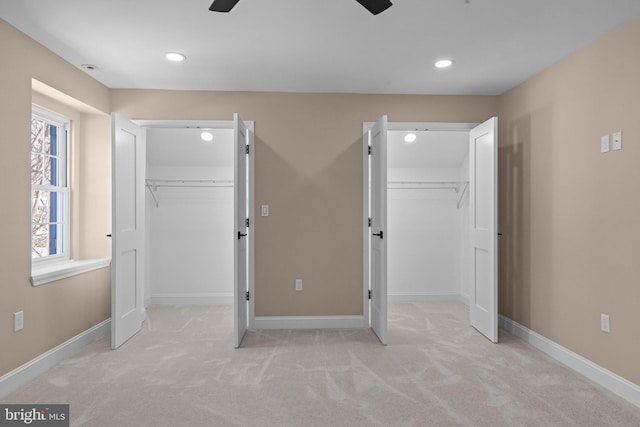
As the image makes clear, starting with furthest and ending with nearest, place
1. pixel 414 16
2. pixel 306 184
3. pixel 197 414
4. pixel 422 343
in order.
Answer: pixel 306 184
pixel 422 343
pixel 414 16
pixel 197 414

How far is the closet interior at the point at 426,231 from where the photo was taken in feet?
16.1

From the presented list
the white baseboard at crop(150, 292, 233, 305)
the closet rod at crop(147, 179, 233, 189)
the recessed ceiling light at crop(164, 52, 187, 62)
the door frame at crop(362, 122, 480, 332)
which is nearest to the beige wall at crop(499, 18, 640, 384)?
the door frame at crop(362, 122, 480, 332)

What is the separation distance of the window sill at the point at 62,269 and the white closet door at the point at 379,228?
260 centimetres

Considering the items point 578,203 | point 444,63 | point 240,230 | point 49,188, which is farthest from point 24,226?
point 578,203

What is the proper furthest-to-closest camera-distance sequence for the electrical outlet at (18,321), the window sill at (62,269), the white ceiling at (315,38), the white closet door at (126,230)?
the white closet door at (126,230) < the window sill at (62,269) < the electrical outlet at (18,321) < the white ceiling at (315,38)

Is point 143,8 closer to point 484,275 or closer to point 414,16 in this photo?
point 414,16

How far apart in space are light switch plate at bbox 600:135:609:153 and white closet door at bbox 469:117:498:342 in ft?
2.63

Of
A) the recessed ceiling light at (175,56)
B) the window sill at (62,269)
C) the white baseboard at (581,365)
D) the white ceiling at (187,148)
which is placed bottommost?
the white baseboard at (581,365)

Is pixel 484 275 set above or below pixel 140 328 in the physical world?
above

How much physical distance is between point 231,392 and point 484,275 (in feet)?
8.06

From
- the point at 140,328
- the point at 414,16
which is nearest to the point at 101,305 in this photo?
the point at 140,328

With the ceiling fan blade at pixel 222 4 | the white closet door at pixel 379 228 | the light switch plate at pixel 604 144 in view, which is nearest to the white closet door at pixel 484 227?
the light switch plate at pixel 604 144

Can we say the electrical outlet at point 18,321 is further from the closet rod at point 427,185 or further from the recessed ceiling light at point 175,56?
the closet rod at point 427,185

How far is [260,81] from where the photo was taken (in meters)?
3.50
